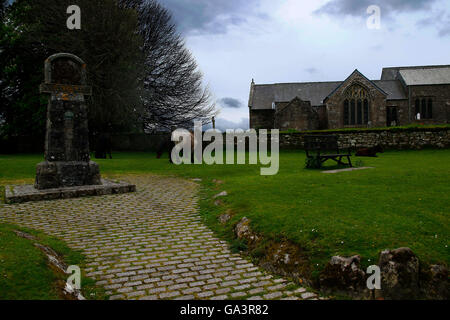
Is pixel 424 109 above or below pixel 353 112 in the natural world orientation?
above

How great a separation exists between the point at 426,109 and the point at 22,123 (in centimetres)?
4512

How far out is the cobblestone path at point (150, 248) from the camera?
4.21 m

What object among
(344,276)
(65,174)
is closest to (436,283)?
(344,276)

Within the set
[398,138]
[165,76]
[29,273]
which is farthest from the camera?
[165,76]

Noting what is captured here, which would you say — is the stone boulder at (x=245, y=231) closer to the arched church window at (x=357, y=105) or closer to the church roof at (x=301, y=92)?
the arched church window at (x=357, y=105)

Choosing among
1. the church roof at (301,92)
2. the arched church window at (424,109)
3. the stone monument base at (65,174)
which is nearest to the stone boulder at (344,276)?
the stone monument base at (65,174)

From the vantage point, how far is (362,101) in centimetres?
4109

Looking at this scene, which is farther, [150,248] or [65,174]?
[65,174]

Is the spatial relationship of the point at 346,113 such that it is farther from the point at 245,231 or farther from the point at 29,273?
the point at 29,273

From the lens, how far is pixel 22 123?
30.6 metres

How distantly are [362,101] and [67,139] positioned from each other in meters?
37.6

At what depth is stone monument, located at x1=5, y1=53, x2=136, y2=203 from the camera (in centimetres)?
1026

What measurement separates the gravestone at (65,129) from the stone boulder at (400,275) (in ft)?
30.4
